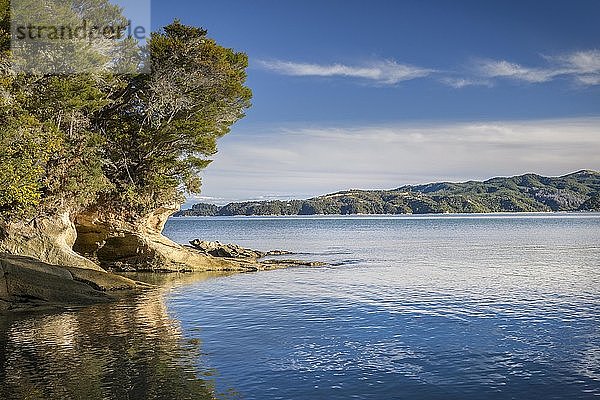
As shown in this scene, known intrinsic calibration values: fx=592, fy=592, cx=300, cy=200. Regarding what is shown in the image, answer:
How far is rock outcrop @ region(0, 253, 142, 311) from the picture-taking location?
1018 inches

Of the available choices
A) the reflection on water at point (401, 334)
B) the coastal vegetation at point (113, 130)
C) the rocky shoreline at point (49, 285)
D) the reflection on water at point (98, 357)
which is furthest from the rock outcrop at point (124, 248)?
the reflection on water at point (98, 357)

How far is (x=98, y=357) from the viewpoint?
1809 centimetres

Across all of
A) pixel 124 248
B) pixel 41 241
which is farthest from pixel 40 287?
pixel 124 248

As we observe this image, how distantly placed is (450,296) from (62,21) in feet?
91.6

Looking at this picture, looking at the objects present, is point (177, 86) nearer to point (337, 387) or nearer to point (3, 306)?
point (3, 306)

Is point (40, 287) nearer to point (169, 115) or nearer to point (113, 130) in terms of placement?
point (113, 130)

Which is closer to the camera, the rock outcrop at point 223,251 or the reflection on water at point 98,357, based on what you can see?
the reflection on water at point 98,357

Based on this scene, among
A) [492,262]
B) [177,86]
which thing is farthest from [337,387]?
[492,262]

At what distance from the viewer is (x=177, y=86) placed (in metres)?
44.2

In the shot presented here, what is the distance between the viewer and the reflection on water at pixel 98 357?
14820 mm

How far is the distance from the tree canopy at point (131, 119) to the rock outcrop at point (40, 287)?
227 inches

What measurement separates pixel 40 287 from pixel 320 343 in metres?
14.1

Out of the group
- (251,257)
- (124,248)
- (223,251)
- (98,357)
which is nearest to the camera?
(98,357)

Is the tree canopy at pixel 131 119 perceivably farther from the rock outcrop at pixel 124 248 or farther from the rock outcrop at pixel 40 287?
the rock outcrop at pixel 40 287
